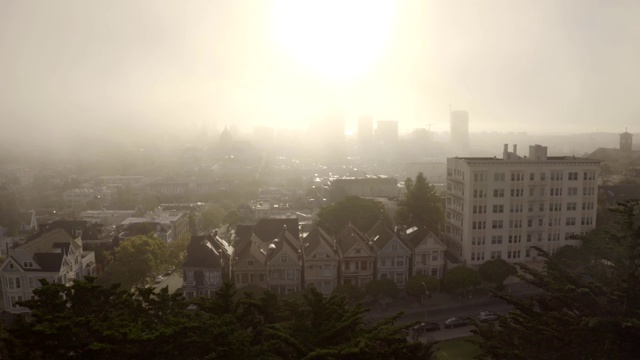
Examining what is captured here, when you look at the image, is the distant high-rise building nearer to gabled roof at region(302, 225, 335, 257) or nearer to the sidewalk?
the sidewalk

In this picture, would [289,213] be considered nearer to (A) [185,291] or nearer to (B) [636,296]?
(A) [185,291]

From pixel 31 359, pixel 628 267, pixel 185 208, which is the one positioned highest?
pixel 628 267

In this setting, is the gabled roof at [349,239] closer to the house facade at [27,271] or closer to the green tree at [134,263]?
the green tree at [134,263]

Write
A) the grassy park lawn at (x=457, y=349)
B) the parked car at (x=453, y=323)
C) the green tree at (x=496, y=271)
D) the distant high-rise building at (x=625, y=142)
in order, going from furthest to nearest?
the distant high-rise building at (x=625, y=142)
the green tree at (x=496, y=271)
the parked car at (x=453, y=323)
the grassy park lawn at (x=457, y=349)

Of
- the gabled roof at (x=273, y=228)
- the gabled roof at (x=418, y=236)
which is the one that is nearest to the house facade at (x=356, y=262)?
the gabled roof at (x=418, y=236)

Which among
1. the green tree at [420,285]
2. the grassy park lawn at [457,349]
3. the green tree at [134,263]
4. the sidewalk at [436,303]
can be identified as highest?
the green tree at [134,263]

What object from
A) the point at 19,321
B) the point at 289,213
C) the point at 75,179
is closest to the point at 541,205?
the point at 289,213
